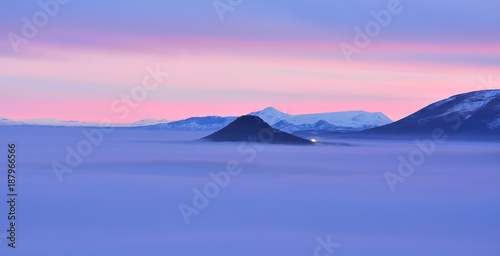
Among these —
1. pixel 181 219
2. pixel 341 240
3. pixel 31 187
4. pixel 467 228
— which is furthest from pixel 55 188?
pixel 467 228

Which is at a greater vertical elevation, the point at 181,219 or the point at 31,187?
the point at 31,187

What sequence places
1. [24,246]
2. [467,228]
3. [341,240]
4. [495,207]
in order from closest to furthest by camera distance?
[24,246], [341,240], [467,228], [495,207]

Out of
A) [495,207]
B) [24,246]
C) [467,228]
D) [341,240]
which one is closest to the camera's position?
[24,246]

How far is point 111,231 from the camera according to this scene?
23.5 m

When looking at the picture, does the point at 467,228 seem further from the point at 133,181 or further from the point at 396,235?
A: the point at 133,181

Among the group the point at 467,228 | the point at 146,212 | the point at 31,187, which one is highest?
the point at 31,187

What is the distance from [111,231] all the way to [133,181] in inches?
877

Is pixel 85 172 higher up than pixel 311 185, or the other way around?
pixel 85 172

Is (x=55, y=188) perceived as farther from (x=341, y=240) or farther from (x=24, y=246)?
(x=341, y=240)

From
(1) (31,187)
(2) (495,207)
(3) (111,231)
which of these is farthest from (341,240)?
(1) (31,187)

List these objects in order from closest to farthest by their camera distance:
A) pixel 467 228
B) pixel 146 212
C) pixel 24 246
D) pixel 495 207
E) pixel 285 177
Answer: pixel 24 246 < pixel 467 228 < pixel 146 212 < pixel 495 207 < pixel 285 177

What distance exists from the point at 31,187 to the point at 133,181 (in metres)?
8.13

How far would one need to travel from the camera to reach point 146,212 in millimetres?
28828

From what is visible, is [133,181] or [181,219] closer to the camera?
[181,219]
